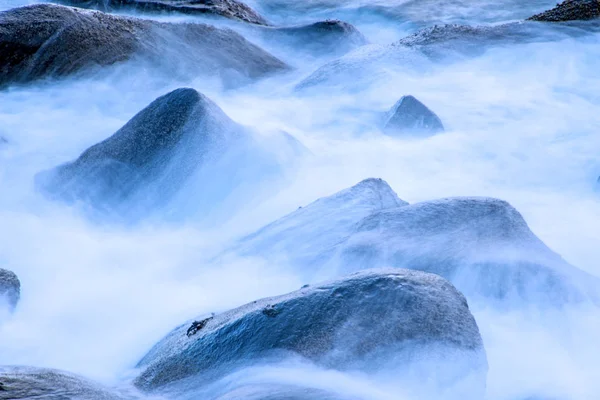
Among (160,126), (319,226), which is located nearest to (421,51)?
(160,126)

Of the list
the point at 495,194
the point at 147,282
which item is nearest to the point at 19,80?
the point at 147,282

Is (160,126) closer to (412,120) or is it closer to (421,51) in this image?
(412,120)

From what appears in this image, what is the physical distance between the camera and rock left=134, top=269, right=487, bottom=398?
11.5ft

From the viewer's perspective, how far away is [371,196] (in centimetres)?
555

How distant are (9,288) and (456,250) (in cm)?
299

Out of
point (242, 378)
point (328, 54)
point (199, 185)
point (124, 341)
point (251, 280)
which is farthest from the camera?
point (328, 54)

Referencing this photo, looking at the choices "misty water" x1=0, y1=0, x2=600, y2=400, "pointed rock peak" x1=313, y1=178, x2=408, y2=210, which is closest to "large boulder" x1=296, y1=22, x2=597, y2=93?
"misty water" x1=0, y1=0, x2=600, y2=400

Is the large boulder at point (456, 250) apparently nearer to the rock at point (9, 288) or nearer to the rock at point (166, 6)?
the rock at point (9, 288)

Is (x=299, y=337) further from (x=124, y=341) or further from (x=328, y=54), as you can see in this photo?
(x=328, y=54)

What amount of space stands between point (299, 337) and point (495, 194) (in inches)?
173

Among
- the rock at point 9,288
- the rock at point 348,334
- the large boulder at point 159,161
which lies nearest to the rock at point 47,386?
the rock at point 348,334

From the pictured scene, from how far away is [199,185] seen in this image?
6566mm

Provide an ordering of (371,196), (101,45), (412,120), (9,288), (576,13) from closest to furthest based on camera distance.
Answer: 1. (9,288)
2. (371,196)
3. (412,120)
4. (101,45)
5. (576,13)

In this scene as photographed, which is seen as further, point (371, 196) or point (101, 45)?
point (101, 45)
